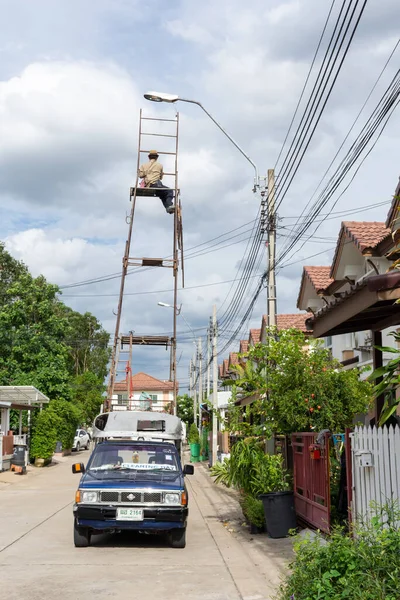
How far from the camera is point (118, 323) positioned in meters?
21.6

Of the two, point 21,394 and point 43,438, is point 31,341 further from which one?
point 43,438

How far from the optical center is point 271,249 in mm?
15133

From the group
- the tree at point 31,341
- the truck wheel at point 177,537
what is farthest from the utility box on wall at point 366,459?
the tree at point 31,341

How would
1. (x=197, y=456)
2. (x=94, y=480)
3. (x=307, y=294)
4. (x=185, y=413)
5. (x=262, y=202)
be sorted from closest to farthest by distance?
1. (x=94, y=480)
2. (x=262, y=202)
3. (x=307, y=294)
4. (x=197, y=456)
5. (x=185, y=413)

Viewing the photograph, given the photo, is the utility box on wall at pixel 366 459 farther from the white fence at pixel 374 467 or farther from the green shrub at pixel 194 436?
the green shrub at pixel 194 436

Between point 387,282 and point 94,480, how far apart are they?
5.94 m

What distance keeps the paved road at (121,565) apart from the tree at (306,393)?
2.19 m

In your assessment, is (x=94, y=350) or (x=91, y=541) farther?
(x=94, y=350)

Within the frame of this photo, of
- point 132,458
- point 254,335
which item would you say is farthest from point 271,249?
point 254,335

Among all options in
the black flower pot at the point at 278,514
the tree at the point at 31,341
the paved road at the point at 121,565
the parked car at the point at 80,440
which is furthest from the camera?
the parked car at the point at 80,440

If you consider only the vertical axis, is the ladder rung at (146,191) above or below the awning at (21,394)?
above

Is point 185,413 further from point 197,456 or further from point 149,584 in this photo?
point 149,584

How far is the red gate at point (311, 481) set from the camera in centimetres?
990

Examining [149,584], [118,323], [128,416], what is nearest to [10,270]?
[118,323]
